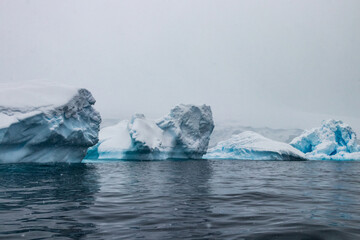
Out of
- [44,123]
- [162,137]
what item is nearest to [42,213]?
[44,123]

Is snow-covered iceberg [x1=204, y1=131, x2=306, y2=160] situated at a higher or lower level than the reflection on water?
lower

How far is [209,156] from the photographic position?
2025 inches

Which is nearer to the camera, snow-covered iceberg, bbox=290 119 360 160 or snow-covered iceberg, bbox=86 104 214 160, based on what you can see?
snow-covered iceberg, bbox=86 104 214 160

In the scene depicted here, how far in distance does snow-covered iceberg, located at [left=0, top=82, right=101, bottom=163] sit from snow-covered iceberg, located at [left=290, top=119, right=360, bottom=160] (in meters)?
39.1

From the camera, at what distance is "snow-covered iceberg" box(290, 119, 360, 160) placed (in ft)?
146

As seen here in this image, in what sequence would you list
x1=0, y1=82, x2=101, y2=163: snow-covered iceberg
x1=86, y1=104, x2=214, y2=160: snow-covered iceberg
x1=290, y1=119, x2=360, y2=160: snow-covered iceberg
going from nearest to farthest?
x1=0, y1=82, x2=101, y2=163: snow-covered iceberg, x1=86, y1=104, x2=214, y2=160: snow-covered iceberg, x1=290, y1=119, x2=360, y2=160: snow-covered iceberg

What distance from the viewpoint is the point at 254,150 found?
4125 cm

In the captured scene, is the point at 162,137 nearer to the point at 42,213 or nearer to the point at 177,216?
the point at 42,213

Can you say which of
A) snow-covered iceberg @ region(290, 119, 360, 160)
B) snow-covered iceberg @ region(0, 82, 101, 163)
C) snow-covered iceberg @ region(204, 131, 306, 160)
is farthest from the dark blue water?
snow-covered iceberg @ region(290, 119, 360, 160)

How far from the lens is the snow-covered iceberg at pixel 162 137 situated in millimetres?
33344

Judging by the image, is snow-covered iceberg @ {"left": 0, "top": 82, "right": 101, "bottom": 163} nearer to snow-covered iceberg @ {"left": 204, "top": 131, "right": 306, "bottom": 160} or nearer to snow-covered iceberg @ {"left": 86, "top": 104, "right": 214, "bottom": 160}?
snow-covered iceberg @ {"left": 86, "top": 104, "right": 214, "bottom": 160}

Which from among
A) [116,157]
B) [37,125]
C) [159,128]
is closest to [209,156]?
[159,128]

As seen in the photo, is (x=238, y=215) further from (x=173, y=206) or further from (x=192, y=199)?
(x=192, y=199)

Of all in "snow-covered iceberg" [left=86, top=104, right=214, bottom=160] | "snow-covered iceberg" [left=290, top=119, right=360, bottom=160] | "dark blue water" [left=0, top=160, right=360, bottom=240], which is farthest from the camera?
"snow-covered iceberg" [left=290, top=119, right=360, bottom=160]
